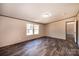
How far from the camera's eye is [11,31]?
501 centimetres

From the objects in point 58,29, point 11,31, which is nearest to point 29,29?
point 11,31

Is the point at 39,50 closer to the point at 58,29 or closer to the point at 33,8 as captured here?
the point at 33,8

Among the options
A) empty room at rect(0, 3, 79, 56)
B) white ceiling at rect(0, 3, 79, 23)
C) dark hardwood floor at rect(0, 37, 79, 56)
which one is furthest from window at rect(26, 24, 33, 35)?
white ceiling at rect(0, 3, 79, 23)

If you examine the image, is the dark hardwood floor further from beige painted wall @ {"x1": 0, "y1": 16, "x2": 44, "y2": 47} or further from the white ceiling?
the white ceiling

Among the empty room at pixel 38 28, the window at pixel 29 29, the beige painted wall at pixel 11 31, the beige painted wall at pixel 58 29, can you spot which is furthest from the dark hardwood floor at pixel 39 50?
the beige painted wall at pixel 58 29

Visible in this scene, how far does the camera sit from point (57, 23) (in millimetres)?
7668

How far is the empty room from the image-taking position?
3.65 metres

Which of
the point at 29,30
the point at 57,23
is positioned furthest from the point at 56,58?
the point at 57,23

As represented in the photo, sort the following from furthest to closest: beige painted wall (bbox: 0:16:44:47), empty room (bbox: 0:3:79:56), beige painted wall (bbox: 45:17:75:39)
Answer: beige painted wall (bbox: 45:17:75:39)
beige painted wall (bbox: 0:16:44:47)
empty room (bbox: 0:3:79:56)

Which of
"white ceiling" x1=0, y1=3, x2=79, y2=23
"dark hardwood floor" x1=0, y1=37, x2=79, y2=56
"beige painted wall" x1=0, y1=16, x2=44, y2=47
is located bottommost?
"dark hardwood floor" x1=0, y1=37, x2=79, y2=56

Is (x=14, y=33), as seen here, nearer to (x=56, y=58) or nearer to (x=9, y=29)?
(x=9, y=29)

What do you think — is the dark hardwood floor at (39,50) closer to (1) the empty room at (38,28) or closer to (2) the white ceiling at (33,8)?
(1) the empty room at (38,28)

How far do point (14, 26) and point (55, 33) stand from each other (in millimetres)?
4044

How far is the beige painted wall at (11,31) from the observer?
4.47 metres
